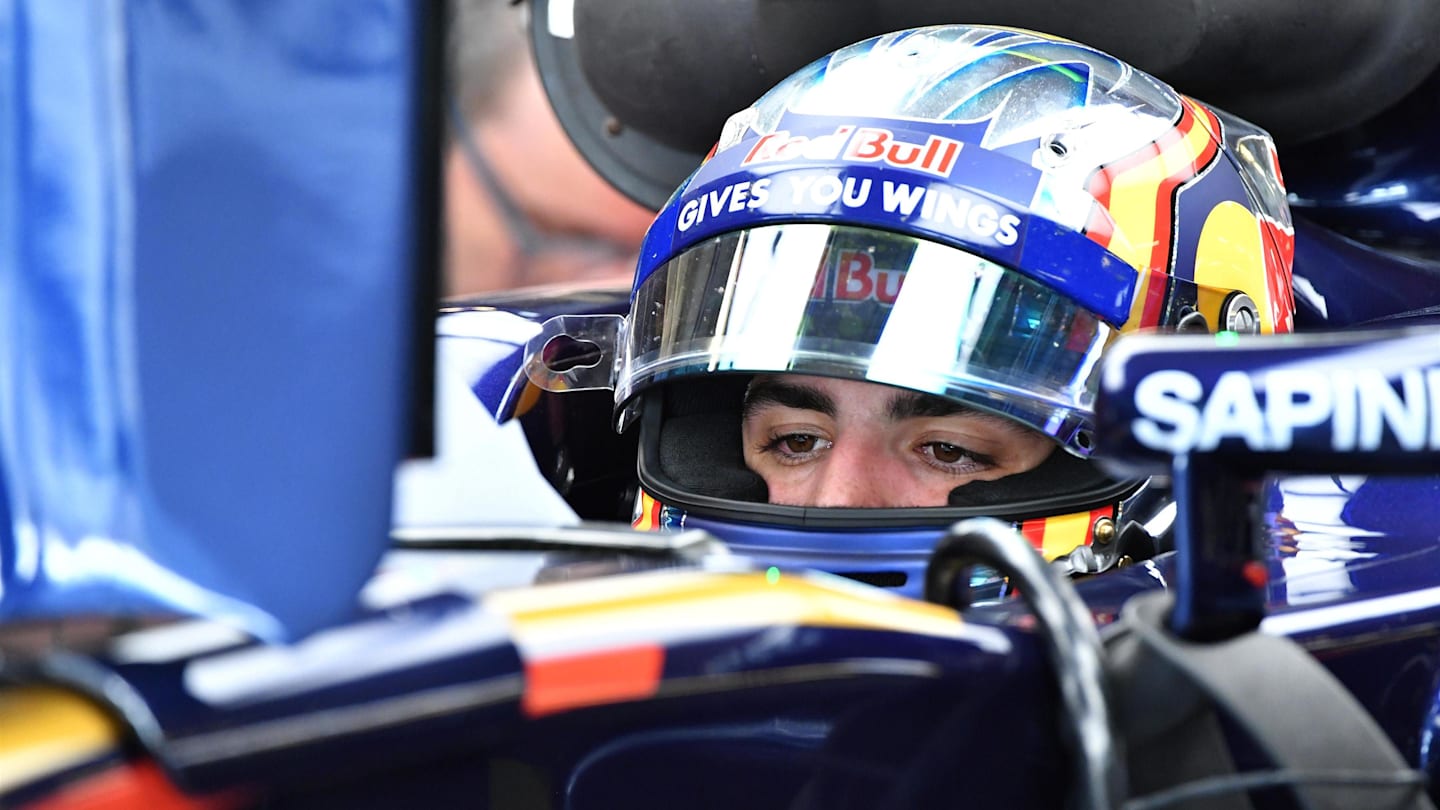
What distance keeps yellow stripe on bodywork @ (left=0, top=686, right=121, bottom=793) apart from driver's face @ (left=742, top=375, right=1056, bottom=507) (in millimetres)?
972

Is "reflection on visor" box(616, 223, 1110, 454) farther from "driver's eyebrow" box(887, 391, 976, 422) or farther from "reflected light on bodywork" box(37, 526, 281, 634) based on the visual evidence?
"reflected light on bodywork" box(37, 526, 281, 634)

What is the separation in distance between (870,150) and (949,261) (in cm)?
13

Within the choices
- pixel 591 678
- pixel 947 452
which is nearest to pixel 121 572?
pixel 591 678

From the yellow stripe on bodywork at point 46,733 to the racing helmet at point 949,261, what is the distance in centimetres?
83

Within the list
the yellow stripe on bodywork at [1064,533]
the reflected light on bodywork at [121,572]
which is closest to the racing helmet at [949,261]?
the yellow stripe on bodywork at [1064,533]

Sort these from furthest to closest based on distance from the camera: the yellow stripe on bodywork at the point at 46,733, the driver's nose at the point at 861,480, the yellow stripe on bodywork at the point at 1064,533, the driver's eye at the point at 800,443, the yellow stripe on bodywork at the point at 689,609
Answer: the driver's eye at the point at 800,443 → the driver's nose at the point at 861,480 → the yellow stripe on bodywork at the point at 1064,533 → the yellow stripe on bodywork at the point at 689,609 → the yellow stripe on bodywork at the point at 46,733

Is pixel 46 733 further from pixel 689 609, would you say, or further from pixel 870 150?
pixel 870 150

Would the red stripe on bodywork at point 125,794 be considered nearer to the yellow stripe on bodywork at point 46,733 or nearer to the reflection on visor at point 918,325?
the yellow stripe on bodywork at point 46,733

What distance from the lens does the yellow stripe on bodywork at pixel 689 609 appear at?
526mm

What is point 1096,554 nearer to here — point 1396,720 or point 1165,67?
point 1396,720

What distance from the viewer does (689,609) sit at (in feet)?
1.85

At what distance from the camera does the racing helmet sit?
51.9 inches

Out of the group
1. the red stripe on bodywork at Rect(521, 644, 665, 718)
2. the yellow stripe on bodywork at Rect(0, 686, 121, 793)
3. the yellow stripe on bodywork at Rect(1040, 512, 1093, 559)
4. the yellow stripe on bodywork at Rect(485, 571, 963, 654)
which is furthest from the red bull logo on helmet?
the yellow stripe on bodywork at Rect(0, 686, 121, 793)

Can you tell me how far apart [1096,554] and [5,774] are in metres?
0.99
